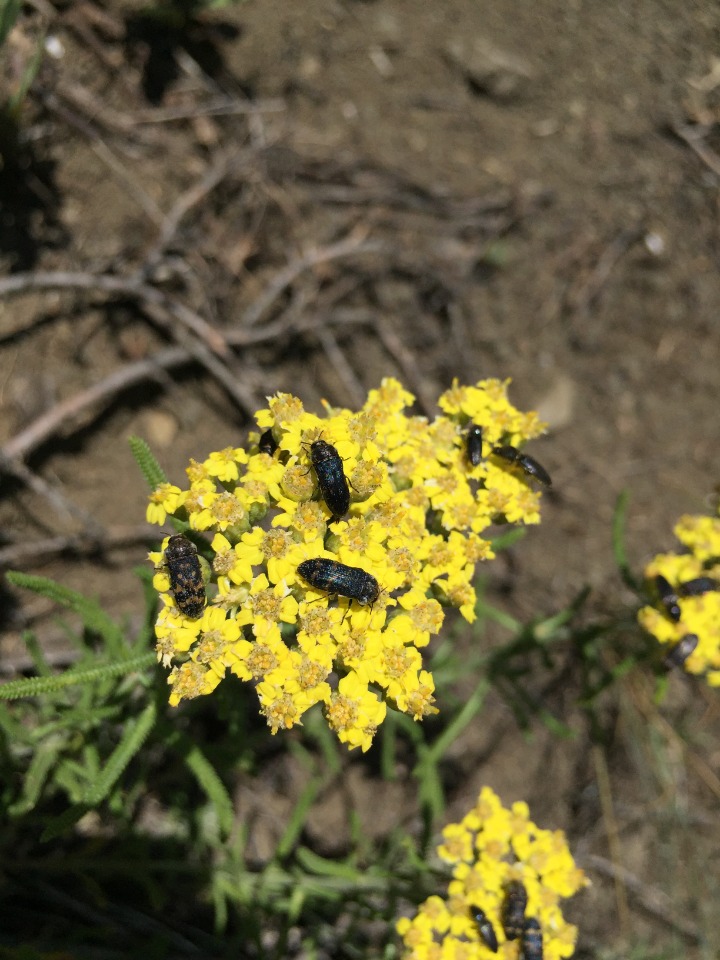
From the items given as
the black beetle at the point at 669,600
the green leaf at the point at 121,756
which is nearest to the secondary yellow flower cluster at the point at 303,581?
the green leaf at the point at 121,756

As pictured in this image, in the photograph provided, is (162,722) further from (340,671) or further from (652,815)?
(652,815)

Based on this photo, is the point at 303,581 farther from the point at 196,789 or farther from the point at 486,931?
the point at 196,789

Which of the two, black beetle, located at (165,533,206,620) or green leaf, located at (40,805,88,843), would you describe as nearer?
black beetle, located at (165,533,206,620)

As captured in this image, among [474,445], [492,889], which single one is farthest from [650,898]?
[474,445]

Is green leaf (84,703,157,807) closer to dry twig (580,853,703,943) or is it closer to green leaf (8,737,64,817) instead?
green leaf (8,737,64,817)

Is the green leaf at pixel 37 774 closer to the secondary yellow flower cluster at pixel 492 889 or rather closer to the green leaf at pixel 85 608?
the green leaf at pixel 85 608

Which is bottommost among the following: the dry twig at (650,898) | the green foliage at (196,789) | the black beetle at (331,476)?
the dry twig at (650,898)

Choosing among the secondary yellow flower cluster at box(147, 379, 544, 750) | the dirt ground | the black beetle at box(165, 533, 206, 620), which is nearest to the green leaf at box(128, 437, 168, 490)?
the secondary yellow flower cluster at box(147, 379, 544, 750)
